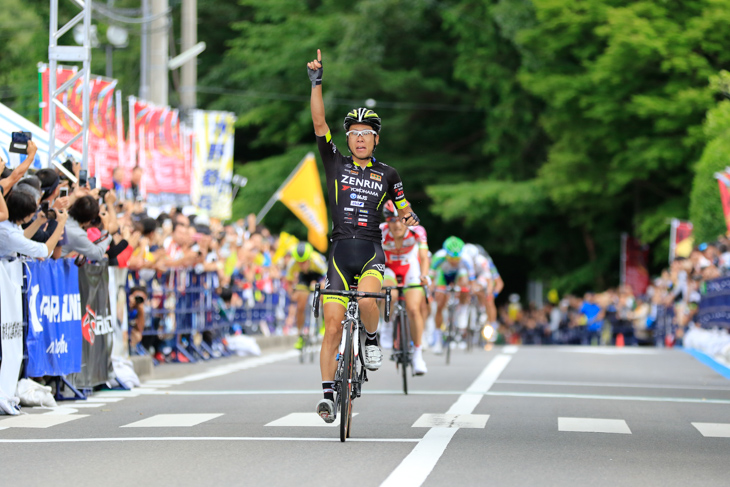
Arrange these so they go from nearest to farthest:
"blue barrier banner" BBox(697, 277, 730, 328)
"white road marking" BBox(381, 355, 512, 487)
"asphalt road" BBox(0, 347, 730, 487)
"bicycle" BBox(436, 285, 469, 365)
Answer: "white road marking" BBox(381, 355, 512, 487) → "asphalt road" BBox(0, 347, 730, 487) → "bicycle" BBox(436, 285, 469, 365) → "blue barrier banner" BBox(697, 277, 730, 328)

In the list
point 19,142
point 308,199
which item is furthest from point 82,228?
point 308,199

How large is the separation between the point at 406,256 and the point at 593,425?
4.83 m

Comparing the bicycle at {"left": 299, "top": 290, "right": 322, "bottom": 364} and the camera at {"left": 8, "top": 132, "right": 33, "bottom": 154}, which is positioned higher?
the camera at {"left": 8, "top": 132, "right": 33, "bottom": 154}

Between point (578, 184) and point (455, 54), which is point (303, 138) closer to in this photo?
point (455, 54)

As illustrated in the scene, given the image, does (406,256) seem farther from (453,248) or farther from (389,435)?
(389,435)

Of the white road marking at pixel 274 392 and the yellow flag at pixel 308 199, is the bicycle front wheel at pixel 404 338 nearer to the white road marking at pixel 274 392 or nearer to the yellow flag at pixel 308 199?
A: the white road marking at pixel 274 392

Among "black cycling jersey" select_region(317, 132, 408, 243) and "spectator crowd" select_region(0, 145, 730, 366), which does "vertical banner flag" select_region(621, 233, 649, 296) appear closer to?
"spectator crowd" select_region(0, 145, 730, 366)

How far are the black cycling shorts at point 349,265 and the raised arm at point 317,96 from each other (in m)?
0.81

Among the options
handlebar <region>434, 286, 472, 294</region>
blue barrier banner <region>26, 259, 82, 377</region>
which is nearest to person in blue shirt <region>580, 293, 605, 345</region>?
handlebar <region>434, 286, 472, 294</region>

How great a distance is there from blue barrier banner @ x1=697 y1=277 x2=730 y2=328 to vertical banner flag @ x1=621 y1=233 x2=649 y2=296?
576 inches

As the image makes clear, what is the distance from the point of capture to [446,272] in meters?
21.2

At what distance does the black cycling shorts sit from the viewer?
9.78 metres

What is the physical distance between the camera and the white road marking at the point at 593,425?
10.4m

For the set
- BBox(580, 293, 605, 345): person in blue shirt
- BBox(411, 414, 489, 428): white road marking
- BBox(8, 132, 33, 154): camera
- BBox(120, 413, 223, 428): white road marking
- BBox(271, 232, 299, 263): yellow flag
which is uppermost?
BBox(8, 132, 33, 154): camera
